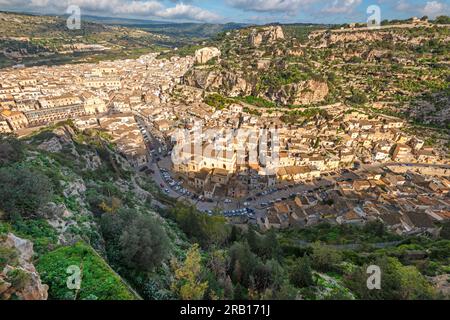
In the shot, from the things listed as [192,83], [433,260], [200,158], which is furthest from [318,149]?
[192,83]

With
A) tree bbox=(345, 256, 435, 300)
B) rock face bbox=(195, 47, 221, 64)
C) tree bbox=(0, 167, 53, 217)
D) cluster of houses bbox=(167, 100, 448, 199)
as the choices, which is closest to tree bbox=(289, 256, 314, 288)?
tree bbox=(345, 256, 435, 300)

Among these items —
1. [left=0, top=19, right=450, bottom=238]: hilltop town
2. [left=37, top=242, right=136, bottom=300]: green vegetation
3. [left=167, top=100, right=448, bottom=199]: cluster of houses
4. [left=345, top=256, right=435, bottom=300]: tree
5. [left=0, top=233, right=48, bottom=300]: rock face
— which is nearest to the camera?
[left=0, top=233, right=48, bottom=300]: rock face

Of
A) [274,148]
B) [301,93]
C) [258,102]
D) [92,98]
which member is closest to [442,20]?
[301,93]

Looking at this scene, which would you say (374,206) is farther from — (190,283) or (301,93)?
(301,93)

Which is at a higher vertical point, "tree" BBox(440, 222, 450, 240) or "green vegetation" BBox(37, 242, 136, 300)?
"green vegetation" BBox(37, 242, 136, 300)

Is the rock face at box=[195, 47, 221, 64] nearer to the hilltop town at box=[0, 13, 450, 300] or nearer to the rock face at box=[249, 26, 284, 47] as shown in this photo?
the hilltop town at box=[0, 13, 450, 300]

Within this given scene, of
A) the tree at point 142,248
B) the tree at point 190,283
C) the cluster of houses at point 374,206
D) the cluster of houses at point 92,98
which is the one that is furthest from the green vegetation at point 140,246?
the cluster of houses at point 92,98
